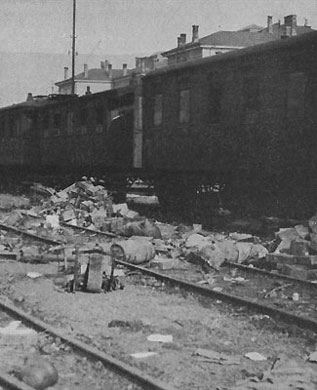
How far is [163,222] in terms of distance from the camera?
17.8 meters

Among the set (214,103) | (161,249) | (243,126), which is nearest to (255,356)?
(161,249)

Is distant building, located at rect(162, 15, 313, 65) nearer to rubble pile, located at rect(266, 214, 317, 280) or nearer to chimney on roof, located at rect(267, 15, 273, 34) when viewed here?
chimney on roof, located at rect(267, 15, 273, 34)

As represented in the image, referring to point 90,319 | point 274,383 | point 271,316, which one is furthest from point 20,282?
point 274,383

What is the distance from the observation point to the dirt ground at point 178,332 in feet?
18.0

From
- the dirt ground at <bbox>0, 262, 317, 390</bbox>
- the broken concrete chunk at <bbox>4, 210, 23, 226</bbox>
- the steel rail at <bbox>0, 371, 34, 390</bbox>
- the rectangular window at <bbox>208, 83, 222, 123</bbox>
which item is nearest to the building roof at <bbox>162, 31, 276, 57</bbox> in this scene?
the broken concrete chunk at <bbox>4, 210, 23, 226</bbox>

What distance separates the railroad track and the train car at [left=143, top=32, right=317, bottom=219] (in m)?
4.25

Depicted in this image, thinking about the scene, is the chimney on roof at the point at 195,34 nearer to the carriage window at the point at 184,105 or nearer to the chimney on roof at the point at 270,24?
the chimney on roof at the point at 270,24

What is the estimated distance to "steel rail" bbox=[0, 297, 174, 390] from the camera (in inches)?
200

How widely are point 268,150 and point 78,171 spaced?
10.6 metres

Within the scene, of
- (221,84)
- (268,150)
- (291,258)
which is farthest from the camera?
(221,84)

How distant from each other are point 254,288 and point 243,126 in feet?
22.5

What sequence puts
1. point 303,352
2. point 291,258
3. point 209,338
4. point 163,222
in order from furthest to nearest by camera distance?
point 163,222 < point 291,258 < point 209,338 < point 303,352

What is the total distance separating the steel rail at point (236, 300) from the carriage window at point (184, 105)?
24.8ft

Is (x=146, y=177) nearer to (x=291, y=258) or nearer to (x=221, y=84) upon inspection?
(x=221, y=84)
